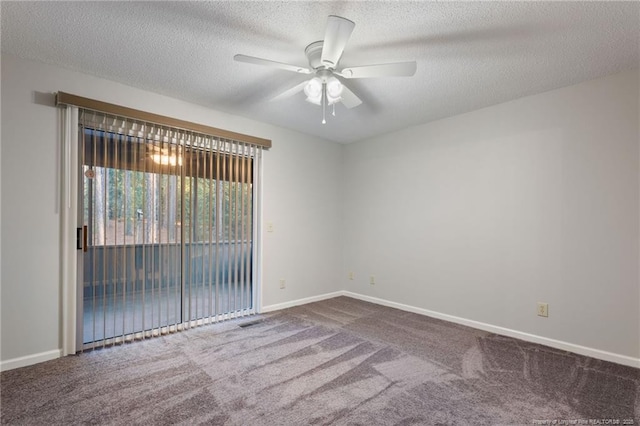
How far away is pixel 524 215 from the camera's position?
10.00 feet

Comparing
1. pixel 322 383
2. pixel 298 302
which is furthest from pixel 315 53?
pixel 298 302

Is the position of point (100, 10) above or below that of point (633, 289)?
above

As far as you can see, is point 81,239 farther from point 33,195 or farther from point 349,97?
point 349,97

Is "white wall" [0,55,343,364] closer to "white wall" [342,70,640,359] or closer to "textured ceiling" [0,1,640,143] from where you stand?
"textured ceiling" [0,1,640,143]

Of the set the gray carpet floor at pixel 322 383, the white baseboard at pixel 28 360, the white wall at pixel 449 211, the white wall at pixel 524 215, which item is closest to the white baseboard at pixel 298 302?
the white wall at pixel 449 211

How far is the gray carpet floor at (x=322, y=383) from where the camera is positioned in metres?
1.82

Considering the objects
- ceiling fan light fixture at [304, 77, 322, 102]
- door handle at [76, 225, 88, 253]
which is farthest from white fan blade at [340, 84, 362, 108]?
door handle at [76, 225, 88, 253]

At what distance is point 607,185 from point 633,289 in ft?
2.78

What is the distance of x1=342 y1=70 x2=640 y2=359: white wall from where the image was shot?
2.55 m

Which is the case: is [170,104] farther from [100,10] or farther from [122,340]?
[122,340]

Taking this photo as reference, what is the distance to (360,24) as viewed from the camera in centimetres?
197

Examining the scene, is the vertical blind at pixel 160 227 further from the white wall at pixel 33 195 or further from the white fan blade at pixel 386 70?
the white fan blade at pixel 386 70

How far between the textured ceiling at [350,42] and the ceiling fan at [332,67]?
17 centimetres

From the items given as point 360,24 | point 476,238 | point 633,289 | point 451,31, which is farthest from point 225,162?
point 633,289
